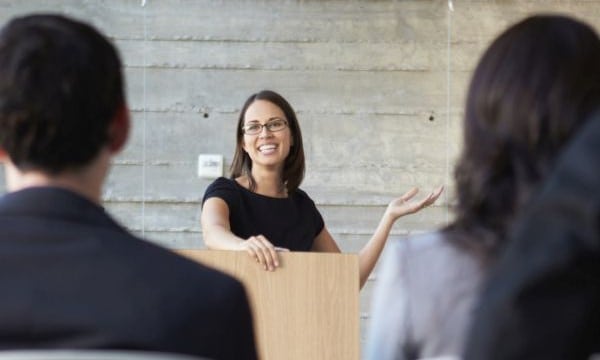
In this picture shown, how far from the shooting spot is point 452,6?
553 cm

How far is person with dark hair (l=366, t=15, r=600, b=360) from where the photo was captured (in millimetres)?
1226

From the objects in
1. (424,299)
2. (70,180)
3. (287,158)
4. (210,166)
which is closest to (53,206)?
(70,180)

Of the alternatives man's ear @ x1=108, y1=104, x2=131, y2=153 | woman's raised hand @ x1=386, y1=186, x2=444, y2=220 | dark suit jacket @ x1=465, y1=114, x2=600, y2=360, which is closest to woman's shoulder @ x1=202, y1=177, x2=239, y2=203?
woman's raised hand @ x1=386, y1=186, x2=444, y2=220

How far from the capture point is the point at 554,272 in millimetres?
842

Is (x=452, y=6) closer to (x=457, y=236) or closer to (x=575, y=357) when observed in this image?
(x=457, y=236)

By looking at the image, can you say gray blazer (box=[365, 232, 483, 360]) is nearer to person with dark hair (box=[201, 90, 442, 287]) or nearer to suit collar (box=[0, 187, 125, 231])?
suit collar (box=[0, 187, 125, 231])

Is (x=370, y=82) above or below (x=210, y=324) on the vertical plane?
above

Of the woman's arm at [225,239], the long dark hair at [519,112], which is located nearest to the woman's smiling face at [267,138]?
the woman's arm at [225,239]

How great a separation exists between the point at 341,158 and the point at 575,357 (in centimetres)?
461

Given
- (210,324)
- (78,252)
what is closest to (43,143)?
(78,252)

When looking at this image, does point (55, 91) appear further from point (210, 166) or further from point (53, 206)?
point (210, 166)

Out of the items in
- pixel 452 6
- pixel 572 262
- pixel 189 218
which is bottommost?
pixel 189 218

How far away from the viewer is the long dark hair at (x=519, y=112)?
122 cm

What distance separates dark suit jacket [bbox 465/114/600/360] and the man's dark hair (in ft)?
1.93
